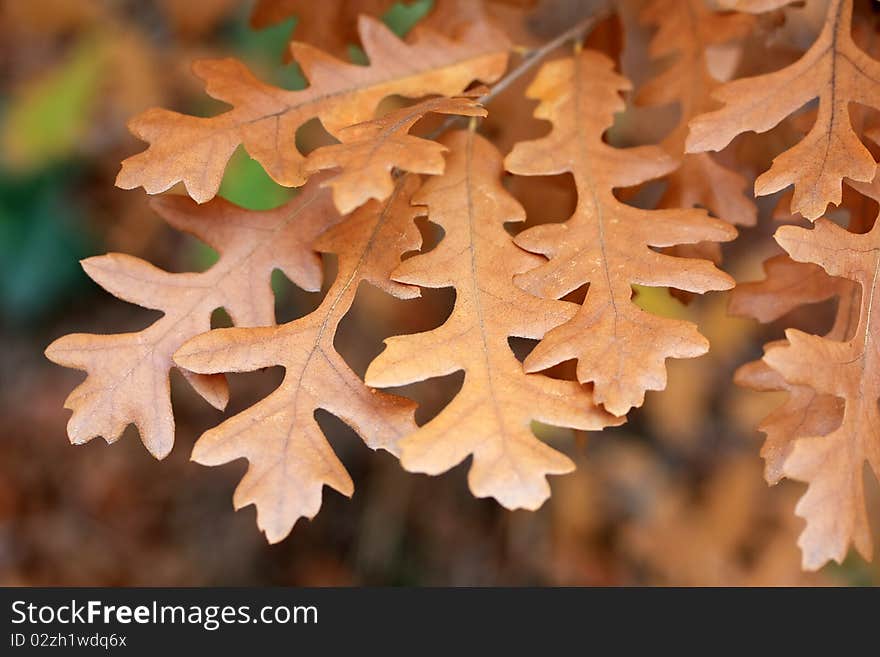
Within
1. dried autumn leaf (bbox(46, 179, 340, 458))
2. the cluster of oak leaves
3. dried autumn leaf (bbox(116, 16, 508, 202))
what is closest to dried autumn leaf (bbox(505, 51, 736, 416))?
the cluster of oak leaves

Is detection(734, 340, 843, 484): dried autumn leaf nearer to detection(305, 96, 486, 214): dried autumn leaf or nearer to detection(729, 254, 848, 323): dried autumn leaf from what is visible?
detection(729, 254, 848, 323): dried autumn leaf

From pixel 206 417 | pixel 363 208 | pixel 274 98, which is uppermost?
pixel 274 98

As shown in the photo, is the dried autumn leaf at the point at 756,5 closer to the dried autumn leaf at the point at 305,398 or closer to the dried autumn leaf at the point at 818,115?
the dried autumn leaf at the point at 818,115

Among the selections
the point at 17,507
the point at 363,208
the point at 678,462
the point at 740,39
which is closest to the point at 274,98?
the point at 363,208

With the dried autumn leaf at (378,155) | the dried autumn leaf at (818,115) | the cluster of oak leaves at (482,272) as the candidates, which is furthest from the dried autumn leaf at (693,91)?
the dried autumn leaf at (378,155)

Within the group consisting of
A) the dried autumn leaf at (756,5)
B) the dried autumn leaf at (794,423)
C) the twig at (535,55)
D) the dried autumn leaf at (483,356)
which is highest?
the dried autumn leaf at (756,5)

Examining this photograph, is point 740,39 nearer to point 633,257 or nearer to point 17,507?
point 633,257
